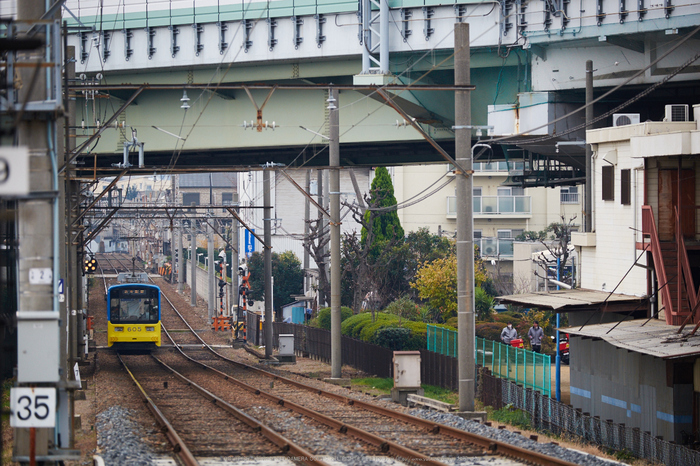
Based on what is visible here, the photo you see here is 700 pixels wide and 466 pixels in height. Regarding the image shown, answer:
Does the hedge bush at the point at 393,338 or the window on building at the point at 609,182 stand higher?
the window on building at the point at 609,182

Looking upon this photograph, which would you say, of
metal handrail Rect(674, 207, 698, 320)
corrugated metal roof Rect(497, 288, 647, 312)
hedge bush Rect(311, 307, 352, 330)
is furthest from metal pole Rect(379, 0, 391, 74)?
hedge bush Rect(311, 307, 352, 330)

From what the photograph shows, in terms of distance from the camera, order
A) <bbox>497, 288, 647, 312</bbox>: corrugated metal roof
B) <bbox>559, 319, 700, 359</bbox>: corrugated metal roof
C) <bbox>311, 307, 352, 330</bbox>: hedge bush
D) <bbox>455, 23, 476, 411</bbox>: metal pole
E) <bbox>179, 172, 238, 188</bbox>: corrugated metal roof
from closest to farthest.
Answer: <bbox>559, 319, 700, 359</bbox>: corrugated metal roof, <bbox>455, 23, 476, 411</bbox>: metal pole, <bbox>497, 288, 647, 312</bbox>: corrugated metal roof, <bbox>311, 307, 352, 330</bbox>: hedge bush, <bbox>179, 172, 238, 188</bbox>: corrugated metal roof

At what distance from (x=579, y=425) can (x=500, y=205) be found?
3894cm

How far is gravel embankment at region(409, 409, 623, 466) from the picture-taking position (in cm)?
1159

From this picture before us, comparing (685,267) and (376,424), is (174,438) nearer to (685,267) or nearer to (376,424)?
(376,424)

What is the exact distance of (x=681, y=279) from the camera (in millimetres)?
17297

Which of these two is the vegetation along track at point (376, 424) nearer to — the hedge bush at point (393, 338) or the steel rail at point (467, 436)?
the steel rail at point (467, 436)

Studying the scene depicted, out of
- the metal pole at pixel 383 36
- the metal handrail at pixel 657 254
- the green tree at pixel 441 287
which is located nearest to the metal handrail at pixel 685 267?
the metal handrail at pixel 657 254

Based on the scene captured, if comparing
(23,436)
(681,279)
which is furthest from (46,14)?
(681,279)

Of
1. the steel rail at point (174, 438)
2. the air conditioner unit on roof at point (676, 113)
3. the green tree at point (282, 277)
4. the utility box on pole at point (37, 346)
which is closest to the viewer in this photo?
the utility box on pole at point (37, 346)

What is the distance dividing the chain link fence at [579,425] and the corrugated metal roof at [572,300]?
194 centimetres

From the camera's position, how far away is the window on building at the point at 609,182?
2038 centimetres

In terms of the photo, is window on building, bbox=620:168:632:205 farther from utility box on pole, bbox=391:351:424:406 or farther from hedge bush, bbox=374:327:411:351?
Answer: hedge bush, bbox=374:327:411:351

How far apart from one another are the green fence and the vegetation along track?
451cm
